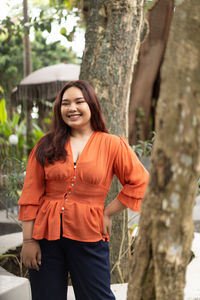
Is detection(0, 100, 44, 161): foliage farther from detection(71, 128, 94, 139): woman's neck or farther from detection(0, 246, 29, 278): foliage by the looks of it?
detection(71, 128, 94, 139): woman's neck

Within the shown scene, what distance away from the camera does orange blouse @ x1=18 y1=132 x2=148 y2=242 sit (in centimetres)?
208

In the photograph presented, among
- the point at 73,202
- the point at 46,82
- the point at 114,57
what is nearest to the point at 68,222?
the point at 73,202

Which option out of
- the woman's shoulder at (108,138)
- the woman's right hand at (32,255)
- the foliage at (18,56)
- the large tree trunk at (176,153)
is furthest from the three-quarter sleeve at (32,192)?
the foliage at (18,56)

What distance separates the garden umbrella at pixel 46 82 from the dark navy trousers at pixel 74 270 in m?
7.71

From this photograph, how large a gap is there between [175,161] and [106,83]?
196 centimetres

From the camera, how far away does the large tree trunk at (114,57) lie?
3.13 metres

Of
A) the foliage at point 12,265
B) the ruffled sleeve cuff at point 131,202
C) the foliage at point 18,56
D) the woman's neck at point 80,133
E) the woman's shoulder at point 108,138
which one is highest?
the foliage at point 18,56

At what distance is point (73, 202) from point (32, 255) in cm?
33

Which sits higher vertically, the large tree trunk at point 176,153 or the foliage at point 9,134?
the large tree trunk at point 176,153

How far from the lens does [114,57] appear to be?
3.14 meters

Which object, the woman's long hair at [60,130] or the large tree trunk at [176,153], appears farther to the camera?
the woman's long hair at [60,130]

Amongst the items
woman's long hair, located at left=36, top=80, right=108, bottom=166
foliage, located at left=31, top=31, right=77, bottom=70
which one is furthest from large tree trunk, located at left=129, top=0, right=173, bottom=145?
foliage, located at left=31, top=31, right=77, bottom=70

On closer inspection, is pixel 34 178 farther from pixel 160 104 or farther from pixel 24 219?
pixel 160 104

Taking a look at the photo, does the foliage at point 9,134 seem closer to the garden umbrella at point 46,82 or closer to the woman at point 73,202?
the garden umbrella at point 46,82
